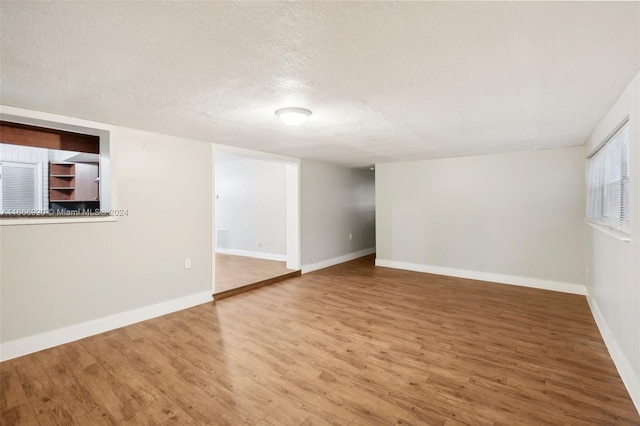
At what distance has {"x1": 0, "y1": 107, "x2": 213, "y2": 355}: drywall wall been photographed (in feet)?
8.52

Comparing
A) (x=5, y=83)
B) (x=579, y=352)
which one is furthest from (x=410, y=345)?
(x=5, y=83)

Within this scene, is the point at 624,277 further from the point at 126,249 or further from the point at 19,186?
the point at 19,186

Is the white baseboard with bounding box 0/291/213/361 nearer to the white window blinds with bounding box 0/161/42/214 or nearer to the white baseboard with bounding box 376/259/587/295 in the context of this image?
the white window blinds with bounding box 0/161/42/214

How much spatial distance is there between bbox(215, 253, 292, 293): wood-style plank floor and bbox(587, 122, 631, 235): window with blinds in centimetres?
441

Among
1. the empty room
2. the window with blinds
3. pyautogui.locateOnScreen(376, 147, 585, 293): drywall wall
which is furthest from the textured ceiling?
pyautogui.locateOnScreen(376, 147, 585, 293): drywall wall

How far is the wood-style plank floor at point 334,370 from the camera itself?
6.01 ft

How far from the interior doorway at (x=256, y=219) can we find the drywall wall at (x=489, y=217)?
196 centimetres

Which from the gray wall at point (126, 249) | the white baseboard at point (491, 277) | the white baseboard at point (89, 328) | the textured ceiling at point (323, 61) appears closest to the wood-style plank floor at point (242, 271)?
the white baseboard at point (89, 328)

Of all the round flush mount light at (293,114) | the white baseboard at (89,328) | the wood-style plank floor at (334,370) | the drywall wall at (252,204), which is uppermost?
the round flush mount light at (293,114)

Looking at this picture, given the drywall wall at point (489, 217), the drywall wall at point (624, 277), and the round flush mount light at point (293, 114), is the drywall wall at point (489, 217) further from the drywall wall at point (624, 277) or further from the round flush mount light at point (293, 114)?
the round flush mount light at point (293, 114)

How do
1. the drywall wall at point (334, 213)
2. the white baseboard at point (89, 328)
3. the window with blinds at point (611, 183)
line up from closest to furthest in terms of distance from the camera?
the window with blinds at point (611, 183)
the white baseboard at point (89, 328)
the drywall wall at point (334, 213)

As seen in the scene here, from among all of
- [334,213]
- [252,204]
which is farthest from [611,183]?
[252,204]

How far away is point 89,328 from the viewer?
2.95 m

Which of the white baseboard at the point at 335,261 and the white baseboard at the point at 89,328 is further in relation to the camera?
the white baseboard at the point at 335,261
